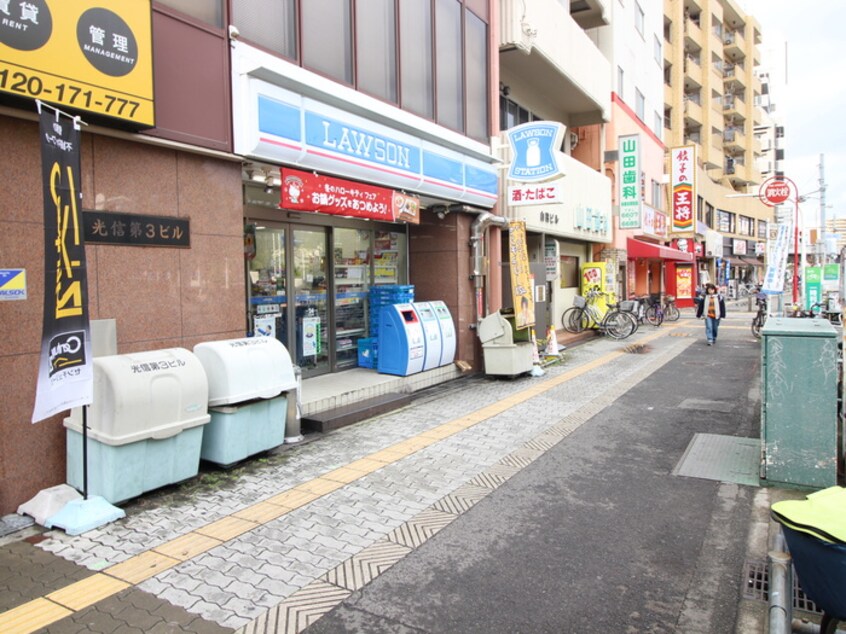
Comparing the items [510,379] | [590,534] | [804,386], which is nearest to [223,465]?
[590,534]

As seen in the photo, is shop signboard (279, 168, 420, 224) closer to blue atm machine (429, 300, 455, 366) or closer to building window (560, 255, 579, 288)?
blue atm machine (429, 300, 455, 366)

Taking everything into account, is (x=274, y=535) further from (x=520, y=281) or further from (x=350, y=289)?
(x=520, y=281)

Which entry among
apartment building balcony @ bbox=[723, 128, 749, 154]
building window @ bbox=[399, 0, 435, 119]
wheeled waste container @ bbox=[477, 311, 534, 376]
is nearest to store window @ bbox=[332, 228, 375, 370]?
wheeled waste container @ bbox=[477, 311, 534, 376]

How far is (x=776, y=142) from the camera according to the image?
7556cm

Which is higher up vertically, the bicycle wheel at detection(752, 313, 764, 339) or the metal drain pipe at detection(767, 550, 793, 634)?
the bicycle wheel at detection(752, 313, 764, 339)

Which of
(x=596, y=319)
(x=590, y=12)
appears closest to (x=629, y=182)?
(x=590, y=12)

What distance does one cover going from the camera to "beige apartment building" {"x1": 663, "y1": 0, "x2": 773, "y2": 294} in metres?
37.7

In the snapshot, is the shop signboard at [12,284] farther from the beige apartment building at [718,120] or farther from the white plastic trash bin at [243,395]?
the beige apartment building at [718,120]

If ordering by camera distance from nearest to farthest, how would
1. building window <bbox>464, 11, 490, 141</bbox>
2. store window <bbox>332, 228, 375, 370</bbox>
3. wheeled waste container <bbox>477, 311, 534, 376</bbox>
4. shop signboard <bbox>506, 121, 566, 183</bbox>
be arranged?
store window <bbox>332, 228, 375, 370</bbox> → wheeled waste container <bbox>477, 311, 534, 376</bbox> → shop signboard <bbox>506, 121, 566, 183</bbox> → building window <bbox>464, 11, 490, 141</bbox>

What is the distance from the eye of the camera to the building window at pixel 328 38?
7.73 meters

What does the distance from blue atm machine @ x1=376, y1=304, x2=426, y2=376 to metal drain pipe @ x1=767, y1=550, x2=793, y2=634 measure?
686cm

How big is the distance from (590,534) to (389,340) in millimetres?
5747

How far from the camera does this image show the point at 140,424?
4.85m

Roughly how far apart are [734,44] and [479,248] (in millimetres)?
53328
